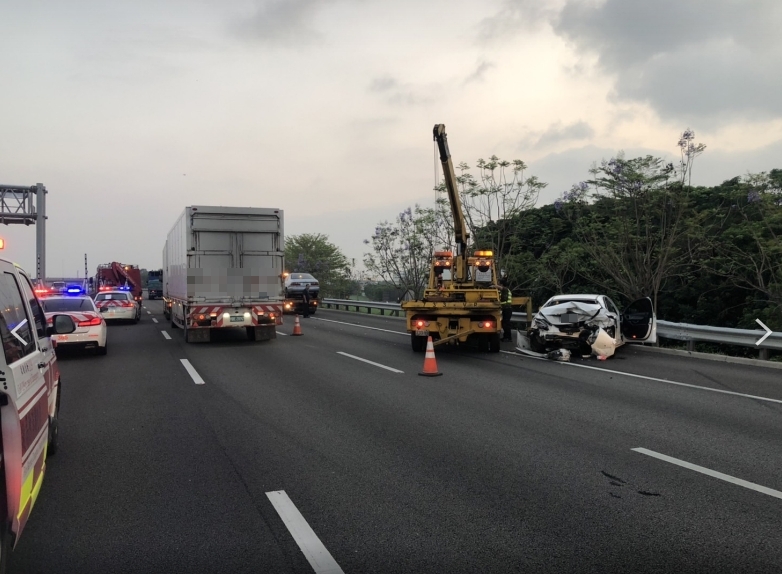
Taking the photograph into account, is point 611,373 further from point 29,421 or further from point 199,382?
point 29,421

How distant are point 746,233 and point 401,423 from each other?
652 inches

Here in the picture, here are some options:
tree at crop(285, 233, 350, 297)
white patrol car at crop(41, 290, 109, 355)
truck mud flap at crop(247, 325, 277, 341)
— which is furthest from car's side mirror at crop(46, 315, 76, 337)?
tree at crop(285, 233, 350, 297)

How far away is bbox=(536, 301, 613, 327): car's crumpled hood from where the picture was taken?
1397 centimetres

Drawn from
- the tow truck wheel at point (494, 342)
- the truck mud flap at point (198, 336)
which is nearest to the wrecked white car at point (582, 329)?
the tow truck wheel at point (494, 342)

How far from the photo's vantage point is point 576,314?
1410cm

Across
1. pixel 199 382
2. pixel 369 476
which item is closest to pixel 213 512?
pixel 369 476

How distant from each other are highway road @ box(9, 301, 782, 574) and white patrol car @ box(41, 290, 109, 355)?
3.67m

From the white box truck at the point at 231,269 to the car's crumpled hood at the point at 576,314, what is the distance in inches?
292

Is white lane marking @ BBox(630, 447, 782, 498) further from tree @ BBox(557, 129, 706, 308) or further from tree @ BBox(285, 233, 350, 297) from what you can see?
tree @ BBox(285, 233, 350, 297)

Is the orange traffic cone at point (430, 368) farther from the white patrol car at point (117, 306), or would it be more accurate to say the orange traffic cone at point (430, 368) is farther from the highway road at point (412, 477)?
the white patrol car at point (117, 306)

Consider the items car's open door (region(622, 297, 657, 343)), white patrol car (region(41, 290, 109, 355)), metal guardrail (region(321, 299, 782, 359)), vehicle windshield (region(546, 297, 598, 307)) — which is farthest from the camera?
car's open door (region(622, 297, 657, 343))

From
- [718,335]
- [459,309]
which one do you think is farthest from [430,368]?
[718,335]

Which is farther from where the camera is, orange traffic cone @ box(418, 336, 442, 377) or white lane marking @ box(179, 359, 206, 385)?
orange traffic cone @ box(418, 336, 442, 377)

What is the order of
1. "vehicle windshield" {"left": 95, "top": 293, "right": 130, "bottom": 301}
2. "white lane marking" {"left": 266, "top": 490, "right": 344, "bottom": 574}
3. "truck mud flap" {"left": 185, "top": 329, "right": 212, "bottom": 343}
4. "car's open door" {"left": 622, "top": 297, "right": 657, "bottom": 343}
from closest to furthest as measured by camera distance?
1. "white lane marking" {"left": 266, "top": 490, "right": 344, "bottom": 574}
2. "car's open door" {"left": 622, "top": 297, "right": 657, "bottom": 343}
3. "truck mud flap" {"left": 185, "top": 329, "right": 212, "bottom": 343}
4. "vehicle windshield" {"left": 95, "top": 293, "right": 130, "bottom": 301}
